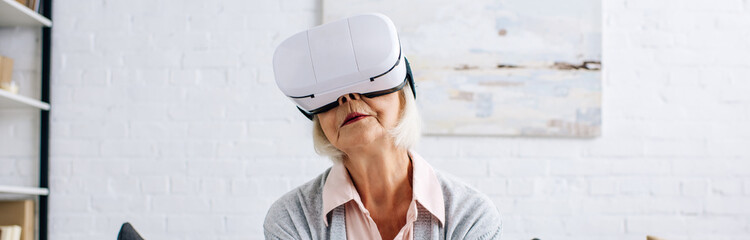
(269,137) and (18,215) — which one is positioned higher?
(269,137)

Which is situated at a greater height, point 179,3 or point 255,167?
point 179,3

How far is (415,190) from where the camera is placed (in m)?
1.51

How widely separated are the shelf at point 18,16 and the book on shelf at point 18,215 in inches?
26.1

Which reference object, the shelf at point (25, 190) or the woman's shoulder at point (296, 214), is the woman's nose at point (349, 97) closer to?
the woman's shoulder at point (296, 214)

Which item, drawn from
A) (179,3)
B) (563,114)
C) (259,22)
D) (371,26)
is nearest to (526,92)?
(563,114)

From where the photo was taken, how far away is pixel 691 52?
97.3 inches

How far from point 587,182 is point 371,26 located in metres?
1.38

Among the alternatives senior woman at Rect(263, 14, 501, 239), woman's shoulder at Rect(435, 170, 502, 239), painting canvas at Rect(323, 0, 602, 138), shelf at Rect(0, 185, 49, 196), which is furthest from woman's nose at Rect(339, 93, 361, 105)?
shelf at Rect(0, 185, 49, 196)

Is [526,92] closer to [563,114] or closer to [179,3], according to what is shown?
[563,114]

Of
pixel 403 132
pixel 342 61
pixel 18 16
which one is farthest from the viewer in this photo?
pixel 18 16

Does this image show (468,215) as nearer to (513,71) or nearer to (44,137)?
(513,71)

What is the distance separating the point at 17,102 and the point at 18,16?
1.02 feet

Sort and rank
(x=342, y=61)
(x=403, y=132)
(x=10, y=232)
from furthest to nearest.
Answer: (x=10, y=232) → (x=403, y=132) → (x=342, y=61)

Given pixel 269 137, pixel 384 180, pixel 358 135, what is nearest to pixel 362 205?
pixel 384 180
